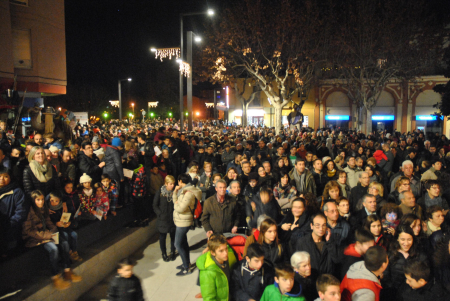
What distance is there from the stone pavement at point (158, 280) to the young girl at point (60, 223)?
0.66m

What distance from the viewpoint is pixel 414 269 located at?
139 inches

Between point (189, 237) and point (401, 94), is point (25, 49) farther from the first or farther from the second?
point (401, 94)

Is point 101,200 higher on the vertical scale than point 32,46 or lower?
lower

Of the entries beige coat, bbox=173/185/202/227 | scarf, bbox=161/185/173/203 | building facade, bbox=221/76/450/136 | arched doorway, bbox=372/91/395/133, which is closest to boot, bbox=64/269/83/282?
beige coat, bbox=173/185/202/227

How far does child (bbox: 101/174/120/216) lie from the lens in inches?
262

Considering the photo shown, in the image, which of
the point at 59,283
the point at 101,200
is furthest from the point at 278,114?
the point at 59,283

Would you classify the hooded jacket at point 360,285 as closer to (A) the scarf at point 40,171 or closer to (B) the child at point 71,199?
(B) the child at point 71,199

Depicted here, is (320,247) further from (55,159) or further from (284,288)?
(55,159)

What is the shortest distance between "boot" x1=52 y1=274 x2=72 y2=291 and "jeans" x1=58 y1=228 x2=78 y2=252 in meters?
0.55

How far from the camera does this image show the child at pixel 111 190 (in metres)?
6.65

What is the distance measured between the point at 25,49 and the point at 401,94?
121 feet

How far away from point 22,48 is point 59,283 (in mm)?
15546

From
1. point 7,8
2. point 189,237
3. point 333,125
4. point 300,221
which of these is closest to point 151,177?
point 189,237

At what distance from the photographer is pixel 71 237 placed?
5.45 m
